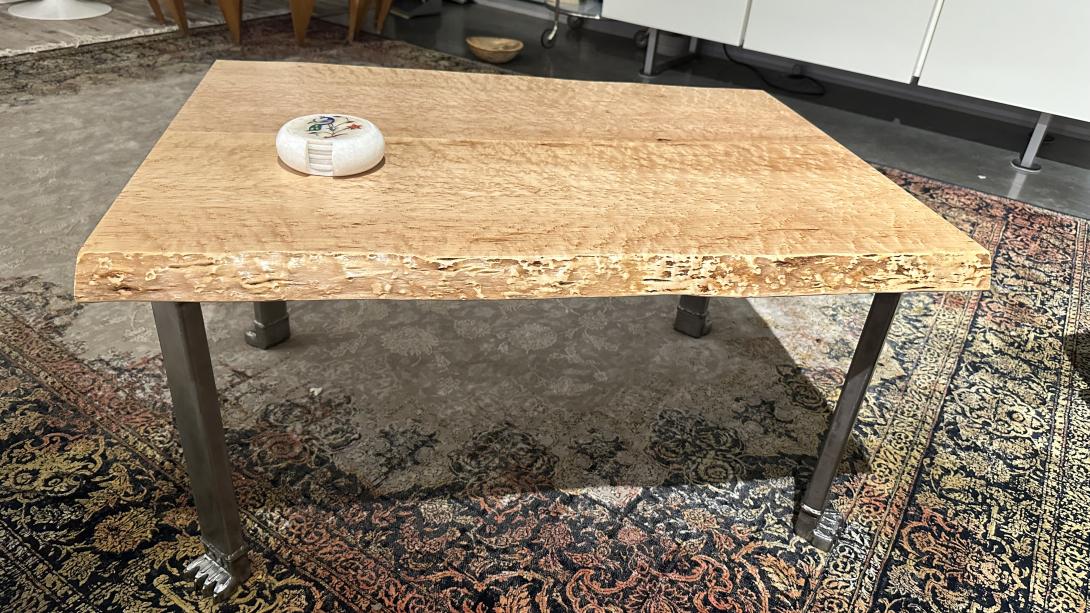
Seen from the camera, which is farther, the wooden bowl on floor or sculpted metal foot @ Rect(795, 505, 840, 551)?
the wooden bowl on floor

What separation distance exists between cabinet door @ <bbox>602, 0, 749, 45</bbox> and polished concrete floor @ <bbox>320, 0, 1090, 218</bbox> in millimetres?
242

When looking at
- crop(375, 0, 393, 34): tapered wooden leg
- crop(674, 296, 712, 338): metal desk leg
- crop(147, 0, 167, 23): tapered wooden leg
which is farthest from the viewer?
crop(375, 0, 393, 34): tapered wooden leg

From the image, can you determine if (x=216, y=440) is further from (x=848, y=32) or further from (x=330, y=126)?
(x=848, y=32)

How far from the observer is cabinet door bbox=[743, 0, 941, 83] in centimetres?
279

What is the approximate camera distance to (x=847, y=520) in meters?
1.32

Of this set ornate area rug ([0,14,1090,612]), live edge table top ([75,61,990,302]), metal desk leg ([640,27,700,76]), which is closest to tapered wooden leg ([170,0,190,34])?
ornate area rug ([0,14,1090,612])

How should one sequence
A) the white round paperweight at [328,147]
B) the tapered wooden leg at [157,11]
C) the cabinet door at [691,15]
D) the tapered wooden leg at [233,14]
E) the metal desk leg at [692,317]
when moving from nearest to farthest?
the white round paperweight at [328,147], the metal desk leg at [692,317], the cabinet door at [691,15], the tapered wooden leg at [233,14], the tapered wooden leg at [157,11]

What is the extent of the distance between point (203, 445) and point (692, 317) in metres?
1.07

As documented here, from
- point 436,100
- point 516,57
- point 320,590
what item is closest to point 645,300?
point 436,100

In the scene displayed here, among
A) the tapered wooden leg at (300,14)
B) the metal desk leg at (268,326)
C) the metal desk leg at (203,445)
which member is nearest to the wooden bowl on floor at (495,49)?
the tapered wooden leg at (300,14)

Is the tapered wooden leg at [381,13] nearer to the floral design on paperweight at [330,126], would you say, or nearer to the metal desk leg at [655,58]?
the metal desk leg at [655,58]

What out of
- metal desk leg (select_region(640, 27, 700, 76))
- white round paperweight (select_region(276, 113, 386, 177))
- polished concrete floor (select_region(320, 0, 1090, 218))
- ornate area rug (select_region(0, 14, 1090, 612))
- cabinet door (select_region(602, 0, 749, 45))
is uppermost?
white round paperweight (select_region(276, 113, 386, 177))

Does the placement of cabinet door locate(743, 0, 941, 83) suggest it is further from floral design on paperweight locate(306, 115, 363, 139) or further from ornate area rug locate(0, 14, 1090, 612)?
floral design on paperweight locate(306, 115, 363, 139)

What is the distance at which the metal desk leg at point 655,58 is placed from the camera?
3416 millimetres
